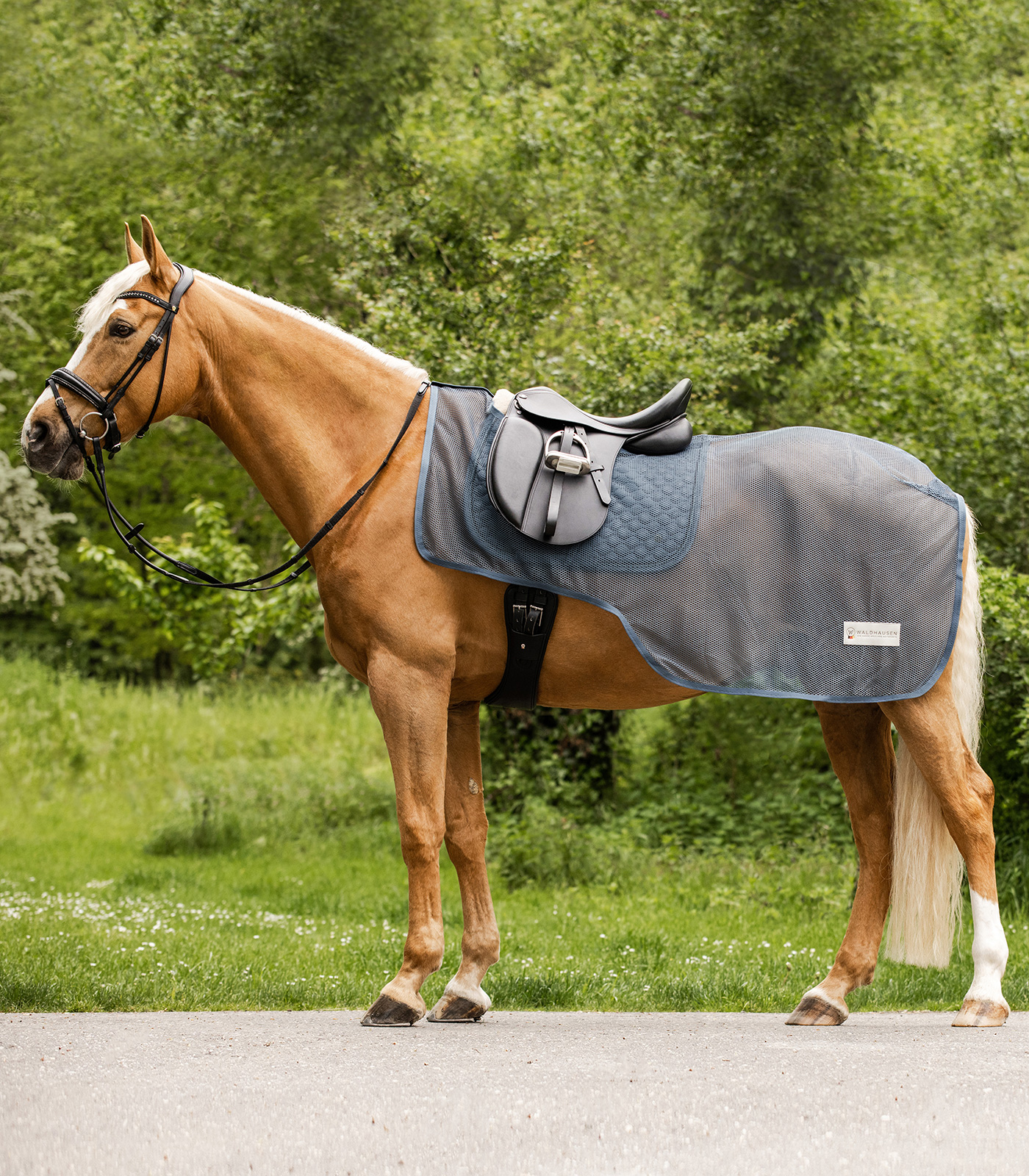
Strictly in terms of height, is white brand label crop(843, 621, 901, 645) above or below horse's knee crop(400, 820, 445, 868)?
above

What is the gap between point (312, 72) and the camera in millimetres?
13016

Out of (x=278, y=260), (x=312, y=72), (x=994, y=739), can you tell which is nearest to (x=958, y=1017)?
(x=994, y=739)

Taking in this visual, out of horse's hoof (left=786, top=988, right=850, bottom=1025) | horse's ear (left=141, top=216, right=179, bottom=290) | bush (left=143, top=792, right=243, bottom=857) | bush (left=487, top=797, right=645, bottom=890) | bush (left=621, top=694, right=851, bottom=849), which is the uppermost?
horse's ear (left=141, top=216, right=179, bottom=290)

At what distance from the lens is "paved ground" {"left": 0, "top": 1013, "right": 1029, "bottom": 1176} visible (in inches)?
112

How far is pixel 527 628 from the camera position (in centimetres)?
440

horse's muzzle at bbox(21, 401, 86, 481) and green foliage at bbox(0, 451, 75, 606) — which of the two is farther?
green foliage at bbox(0, 451, 75, 606)

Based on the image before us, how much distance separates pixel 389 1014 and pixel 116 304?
8.74ft

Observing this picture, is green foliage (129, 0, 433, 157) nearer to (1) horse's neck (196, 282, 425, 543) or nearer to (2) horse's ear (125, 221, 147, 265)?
(2) horse's ear (125, 221, 147, 265)

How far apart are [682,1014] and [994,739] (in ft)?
14.9

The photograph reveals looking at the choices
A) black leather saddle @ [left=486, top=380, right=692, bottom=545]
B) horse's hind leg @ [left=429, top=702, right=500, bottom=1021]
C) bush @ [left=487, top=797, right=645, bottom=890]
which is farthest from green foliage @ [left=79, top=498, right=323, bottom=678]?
black leather saddle @ [left=486, top=380, right=692, bottom=545]

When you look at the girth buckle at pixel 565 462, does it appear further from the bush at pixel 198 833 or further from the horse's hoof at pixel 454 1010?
the bush at pixel 198 833

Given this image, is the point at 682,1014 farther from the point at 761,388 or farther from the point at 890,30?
the point at 890,30

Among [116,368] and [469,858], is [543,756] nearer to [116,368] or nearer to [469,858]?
[469,858]

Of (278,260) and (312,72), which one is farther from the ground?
(312,72)
